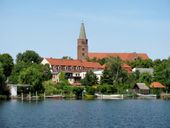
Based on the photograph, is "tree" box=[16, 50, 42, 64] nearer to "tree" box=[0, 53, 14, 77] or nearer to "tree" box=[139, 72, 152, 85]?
"tree" box=[0, 53, 14, 77]

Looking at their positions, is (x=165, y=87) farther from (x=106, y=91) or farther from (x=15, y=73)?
(x=15, y=73)

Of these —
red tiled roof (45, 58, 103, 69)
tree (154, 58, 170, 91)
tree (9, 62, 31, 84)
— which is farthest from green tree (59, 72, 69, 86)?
tree (154, 58, 170, 91)

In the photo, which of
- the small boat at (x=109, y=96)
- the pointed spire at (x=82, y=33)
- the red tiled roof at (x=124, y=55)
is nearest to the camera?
the small boat at (x=109, y=96)

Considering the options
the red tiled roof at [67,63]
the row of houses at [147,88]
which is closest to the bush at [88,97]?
the row of houses at [147,88]

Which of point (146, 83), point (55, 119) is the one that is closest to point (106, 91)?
point (146, 83)

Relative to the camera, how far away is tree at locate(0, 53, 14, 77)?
113438 millimetres

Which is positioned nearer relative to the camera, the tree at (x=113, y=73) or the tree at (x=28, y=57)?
the tree at (x=113, y=73)

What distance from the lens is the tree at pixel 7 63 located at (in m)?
113

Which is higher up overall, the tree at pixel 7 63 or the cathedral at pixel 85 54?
the cathedral at pixel 85 54

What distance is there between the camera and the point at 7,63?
114m

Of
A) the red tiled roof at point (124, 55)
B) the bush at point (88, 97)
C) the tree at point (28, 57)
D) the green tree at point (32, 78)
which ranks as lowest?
the bush at point (88, 97)

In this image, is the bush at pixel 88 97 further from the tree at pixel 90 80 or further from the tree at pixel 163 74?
the tree at pixel 163 74

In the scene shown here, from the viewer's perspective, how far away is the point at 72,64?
136 meters

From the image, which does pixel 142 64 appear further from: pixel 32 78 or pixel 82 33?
pixel 32 78
